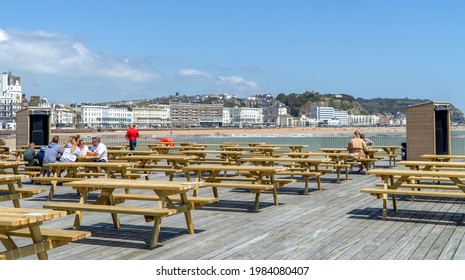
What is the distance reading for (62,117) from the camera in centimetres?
17312

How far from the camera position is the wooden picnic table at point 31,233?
3.95 meters

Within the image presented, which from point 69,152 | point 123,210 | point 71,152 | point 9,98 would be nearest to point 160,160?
point 71,152

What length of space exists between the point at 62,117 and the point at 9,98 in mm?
18930

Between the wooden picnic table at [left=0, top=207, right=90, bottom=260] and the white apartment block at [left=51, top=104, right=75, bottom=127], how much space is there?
163 m

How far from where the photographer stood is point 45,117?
50.8ft

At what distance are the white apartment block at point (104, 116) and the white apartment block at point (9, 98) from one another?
21.1 meters

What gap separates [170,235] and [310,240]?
4.92 feet

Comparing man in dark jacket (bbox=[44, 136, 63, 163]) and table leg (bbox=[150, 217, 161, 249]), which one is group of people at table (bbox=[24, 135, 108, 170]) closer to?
man in dark jacket (bbox=[44, 136, 63, 163])

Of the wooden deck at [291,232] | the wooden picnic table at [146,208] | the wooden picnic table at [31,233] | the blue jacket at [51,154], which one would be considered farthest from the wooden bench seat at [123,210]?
the blue jacket at [51,154]

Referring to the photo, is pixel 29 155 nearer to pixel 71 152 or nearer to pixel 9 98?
pixel 71 152

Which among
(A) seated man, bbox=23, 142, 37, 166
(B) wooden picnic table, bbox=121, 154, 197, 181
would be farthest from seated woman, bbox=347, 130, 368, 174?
(A) seated man, bbox=23, 142, 37, 166
